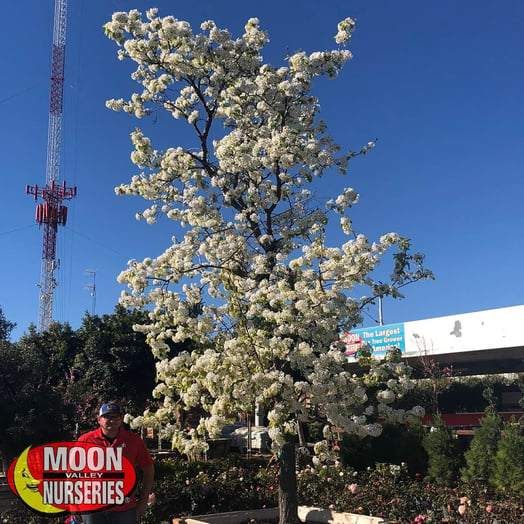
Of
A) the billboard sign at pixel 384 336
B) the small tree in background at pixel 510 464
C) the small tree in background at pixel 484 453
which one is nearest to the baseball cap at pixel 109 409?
the small tree in background at pixel 510 464

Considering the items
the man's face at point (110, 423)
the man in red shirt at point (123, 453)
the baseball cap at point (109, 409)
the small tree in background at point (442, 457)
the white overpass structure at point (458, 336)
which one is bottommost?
the small tree in background at point (442, 457)

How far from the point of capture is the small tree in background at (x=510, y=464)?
34.6 feet

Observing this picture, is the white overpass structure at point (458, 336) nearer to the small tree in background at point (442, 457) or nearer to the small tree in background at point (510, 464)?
the small tree in background at point (442, 457)

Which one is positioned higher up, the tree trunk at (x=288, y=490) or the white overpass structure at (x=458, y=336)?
the white overpass structure at (x=458, y=336)

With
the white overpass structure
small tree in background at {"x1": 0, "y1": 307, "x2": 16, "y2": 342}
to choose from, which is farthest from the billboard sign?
small tree in background at {"x1": 0, "y1": 307, "x2": 16, "y2": 342}

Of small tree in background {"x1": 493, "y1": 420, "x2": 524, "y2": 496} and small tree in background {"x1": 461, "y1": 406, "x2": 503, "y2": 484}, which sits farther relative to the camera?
small tree in background {"x1": 461, "y1": 406, "x2": 503, "y2": 484}

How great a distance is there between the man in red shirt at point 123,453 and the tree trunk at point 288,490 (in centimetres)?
360

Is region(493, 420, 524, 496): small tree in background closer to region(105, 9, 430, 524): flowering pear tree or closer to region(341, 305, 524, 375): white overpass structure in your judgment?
region(105, 9, 430, 524): flowering pear tree

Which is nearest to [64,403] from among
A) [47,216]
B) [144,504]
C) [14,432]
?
[14,432]

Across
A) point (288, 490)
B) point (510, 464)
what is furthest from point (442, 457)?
point (288, 490)

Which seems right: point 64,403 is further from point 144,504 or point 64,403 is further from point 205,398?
point 144,504

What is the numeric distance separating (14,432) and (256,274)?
33.9 feet

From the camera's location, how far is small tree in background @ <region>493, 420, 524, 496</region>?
1055 centimetres

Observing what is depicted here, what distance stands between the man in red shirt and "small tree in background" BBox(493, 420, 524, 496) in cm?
765
